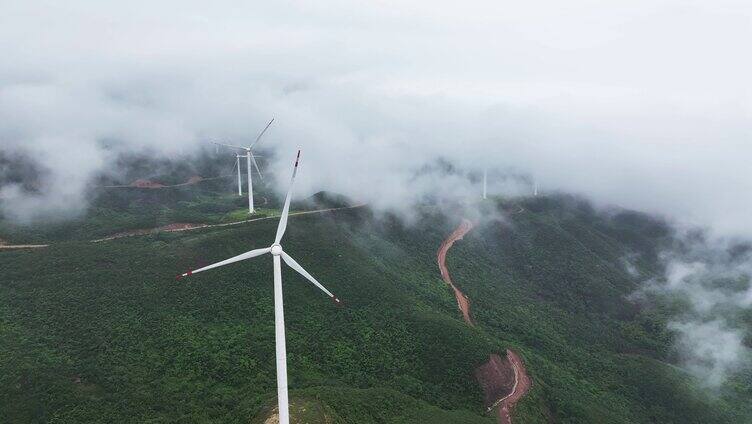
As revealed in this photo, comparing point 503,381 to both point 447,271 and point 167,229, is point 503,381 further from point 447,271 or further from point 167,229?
point 167,229

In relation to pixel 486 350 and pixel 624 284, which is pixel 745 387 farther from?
pixel 486 350

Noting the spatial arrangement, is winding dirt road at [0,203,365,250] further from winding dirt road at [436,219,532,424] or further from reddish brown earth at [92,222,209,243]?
winding dirt road at [436,219,532,424]

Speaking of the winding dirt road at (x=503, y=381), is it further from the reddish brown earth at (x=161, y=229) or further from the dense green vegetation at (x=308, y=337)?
the reddish brown earth at (x=161, y=229)

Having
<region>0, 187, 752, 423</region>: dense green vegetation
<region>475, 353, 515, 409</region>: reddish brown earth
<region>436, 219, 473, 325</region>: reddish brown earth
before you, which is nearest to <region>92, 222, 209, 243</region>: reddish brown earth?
<region>0, 187, 752, 423</region>: dense green vegetation

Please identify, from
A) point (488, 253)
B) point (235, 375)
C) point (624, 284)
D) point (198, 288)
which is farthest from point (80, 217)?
point (624, 284)

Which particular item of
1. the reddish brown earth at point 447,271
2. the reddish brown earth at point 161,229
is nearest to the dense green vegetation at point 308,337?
the reddish brown earth at point 447,271
